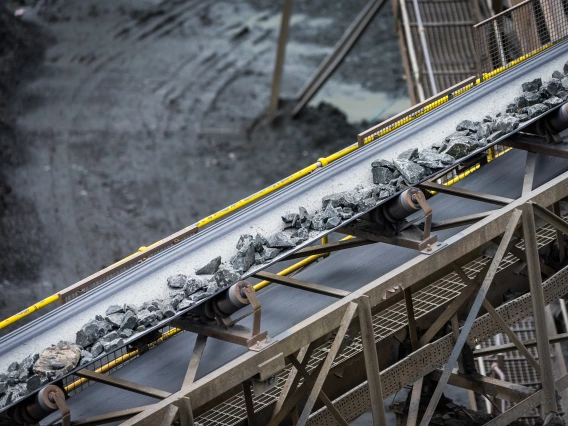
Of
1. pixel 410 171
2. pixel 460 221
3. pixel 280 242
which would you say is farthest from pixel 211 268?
pixel 460 221

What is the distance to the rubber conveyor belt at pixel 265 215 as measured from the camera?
6.85m

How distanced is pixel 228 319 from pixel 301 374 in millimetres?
885

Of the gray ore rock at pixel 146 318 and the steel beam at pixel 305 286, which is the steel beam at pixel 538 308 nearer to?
the steel beam at pixel 305 286

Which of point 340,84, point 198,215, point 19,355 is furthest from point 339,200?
point 340,84

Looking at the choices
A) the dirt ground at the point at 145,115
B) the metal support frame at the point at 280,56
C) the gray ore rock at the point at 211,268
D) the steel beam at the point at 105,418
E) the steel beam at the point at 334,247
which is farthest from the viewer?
the metal support frame at the point at 280,56

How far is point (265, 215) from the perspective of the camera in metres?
7.38

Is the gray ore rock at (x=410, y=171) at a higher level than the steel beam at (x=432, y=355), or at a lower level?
higher

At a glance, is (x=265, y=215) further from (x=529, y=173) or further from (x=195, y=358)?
(x=529, y=173)

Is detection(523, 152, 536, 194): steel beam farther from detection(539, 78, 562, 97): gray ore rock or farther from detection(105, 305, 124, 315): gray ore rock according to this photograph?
detection(105, 305, 124, 315): gray ore rock

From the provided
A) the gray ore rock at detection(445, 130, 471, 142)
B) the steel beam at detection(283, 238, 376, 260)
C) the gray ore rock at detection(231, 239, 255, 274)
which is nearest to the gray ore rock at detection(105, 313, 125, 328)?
the gray ore rock at detection(231, 239, 255, 274)

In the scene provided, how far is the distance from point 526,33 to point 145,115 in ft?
36.8

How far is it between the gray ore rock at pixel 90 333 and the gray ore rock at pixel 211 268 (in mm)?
785

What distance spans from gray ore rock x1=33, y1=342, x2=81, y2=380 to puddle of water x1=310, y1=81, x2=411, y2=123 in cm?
1249

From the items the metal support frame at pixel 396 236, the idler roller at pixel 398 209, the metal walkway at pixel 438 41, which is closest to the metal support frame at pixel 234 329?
the metal support frame at pixel 396 236
